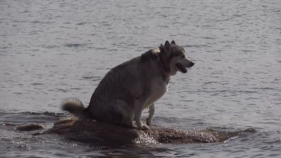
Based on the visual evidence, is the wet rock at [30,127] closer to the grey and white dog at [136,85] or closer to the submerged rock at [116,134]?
the submerged rock at [116,134]

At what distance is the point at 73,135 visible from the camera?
11180mm

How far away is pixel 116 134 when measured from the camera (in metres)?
11.2

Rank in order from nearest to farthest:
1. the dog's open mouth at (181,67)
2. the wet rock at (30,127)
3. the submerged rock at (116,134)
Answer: the submerged rock at (116,134)
the dog's open mouth at (181,67)
the wet rock at (30,127)

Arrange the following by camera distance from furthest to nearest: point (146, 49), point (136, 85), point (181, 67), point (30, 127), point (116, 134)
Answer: point (146, 49) → point (30, 127) → point (181, 67) → point (136, 85) → point (116, 134)

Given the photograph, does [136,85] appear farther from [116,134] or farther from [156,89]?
[116,134]

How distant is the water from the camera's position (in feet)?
38.2

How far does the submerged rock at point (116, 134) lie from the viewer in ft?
36.6

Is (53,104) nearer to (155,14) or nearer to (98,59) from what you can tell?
(98,59)

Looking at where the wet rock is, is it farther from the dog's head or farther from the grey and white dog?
the dog's head

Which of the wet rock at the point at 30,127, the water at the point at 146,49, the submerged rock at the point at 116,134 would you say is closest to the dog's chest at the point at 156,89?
the submerged rock at the point at 116,134

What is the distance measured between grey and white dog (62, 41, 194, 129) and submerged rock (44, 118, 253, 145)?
0.18 metres

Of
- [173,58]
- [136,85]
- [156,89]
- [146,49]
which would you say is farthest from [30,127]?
[146,49]

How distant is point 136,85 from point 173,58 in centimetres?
71

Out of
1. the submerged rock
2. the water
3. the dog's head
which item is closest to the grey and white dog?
the dog's head
